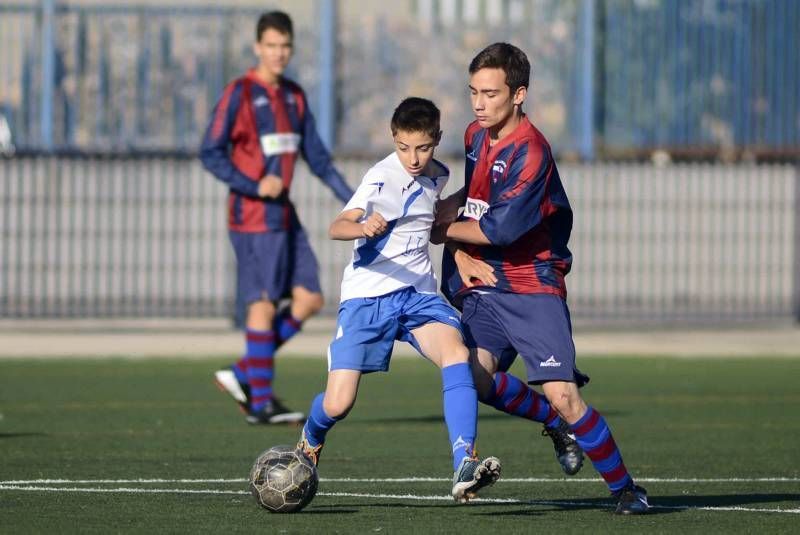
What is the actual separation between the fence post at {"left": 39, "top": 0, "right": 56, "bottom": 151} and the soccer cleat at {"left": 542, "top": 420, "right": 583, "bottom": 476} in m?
11.9

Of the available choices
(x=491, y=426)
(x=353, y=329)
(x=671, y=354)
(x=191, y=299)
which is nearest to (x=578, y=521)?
(x=353, y=329)

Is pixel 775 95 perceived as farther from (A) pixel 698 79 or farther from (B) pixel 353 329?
(B) pixel 353 329

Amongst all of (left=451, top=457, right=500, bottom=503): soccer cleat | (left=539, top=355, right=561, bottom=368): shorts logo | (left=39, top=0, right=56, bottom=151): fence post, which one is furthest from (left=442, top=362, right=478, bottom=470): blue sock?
(left=39, top=0, right=56, bottom=151): fence post

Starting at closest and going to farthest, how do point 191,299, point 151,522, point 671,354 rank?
point 151,522 < point 671,354 < point 191,299

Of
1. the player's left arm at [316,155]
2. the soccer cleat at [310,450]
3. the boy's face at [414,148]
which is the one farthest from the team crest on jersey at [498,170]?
the player's left arm at [316,155]

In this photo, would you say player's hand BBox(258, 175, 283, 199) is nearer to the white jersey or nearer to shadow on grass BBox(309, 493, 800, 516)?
the white jersey

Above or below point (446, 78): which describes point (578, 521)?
below

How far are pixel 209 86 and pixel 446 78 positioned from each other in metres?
2.53

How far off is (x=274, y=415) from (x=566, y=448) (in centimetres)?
318

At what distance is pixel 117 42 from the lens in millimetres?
19281

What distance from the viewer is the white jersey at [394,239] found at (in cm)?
785

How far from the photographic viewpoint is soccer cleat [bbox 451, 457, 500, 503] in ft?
23.0

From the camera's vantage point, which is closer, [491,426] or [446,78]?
[491,426]

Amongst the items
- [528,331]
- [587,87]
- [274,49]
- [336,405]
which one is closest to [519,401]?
[528,331]
